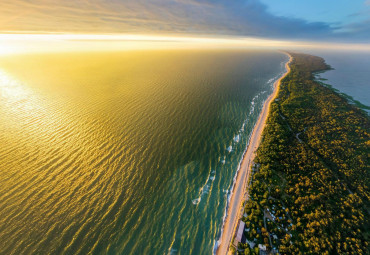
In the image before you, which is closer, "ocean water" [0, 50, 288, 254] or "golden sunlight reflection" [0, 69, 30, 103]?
"ocean water" [0, 50, 288, 254]

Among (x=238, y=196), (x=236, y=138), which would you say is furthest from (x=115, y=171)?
(x=236, y=138)

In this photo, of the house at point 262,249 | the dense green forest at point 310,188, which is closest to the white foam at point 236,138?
the dense green forest at point 310,188

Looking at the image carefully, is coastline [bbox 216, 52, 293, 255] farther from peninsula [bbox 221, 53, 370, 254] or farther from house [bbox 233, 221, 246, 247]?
house [bbox 233, 221, 246, 247]

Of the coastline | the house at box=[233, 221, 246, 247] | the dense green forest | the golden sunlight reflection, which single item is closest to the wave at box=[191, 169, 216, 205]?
the coastline

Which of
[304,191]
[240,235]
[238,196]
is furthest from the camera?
[304,191]

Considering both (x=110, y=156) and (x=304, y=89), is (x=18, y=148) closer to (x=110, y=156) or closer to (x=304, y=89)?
(x=110, y=156)

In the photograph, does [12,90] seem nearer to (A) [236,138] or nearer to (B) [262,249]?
(A) [236,138]

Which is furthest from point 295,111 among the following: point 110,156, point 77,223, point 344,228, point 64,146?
point 64,146

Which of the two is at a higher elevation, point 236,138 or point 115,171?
point 236,138
